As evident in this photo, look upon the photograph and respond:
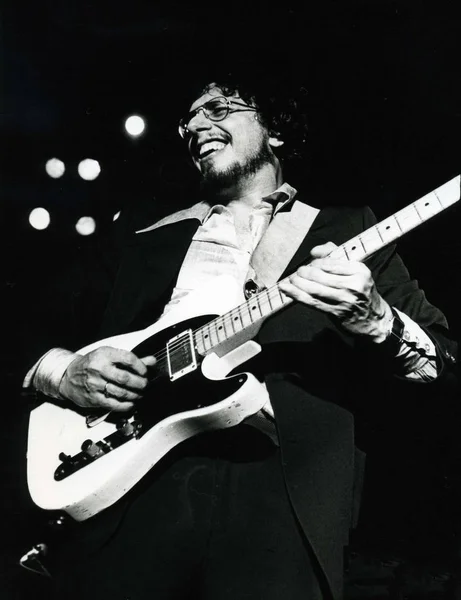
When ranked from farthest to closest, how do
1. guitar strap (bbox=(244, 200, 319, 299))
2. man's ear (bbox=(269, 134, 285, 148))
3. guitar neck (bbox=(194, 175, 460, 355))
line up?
man's ear (bbox=(269, 134, 285, 148)) → guitar strap (bbox=(244, 200, 319, 299)) → guitar neck (bbox=(194, 175, 460, 355))

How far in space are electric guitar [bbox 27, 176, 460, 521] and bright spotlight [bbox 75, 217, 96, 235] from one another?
801 mm

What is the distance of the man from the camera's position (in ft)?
3.38

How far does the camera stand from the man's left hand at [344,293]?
36.6 inches

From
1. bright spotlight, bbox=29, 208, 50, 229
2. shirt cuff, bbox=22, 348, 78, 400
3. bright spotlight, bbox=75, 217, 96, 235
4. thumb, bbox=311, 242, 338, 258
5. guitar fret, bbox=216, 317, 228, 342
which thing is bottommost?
guitar fret, bbox=216, 317, 228, 342

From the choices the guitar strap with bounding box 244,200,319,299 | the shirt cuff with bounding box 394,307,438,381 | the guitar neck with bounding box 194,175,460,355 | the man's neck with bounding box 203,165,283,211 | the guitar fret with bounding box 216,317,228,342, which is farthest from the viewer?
the man's neck with bounding box 203,165,283,211

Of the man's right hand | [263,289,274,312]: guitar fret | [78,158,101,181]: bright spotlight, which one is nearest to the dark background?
[78,158,101,181]: bright spotlight

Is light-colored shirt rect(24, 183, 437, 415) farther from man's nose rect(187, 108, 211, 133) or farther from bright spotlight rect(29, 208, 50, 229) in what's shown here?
bright spotlight rect(29, 208, 50, 229)

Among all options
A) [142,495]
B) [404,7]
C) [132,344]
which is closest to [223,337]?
[132,344]

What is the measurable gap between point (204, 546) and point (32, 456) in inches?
19.5

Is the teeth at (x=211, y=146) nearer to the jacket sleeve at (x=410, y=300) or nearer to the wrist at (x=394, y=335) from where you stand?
the jacket sleeve at (x=410, y=300)

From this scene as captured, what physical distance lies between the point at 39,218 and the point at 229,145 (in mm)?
852

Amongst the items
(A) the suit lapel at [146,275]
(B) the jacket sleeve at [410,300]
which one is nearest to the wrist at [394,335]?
(B) the jacket sleeve at [410,300]

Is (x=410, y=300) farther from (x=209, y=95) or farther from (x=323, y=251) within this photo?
(x=209, y=95)

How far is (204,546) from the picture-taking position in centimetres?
110
